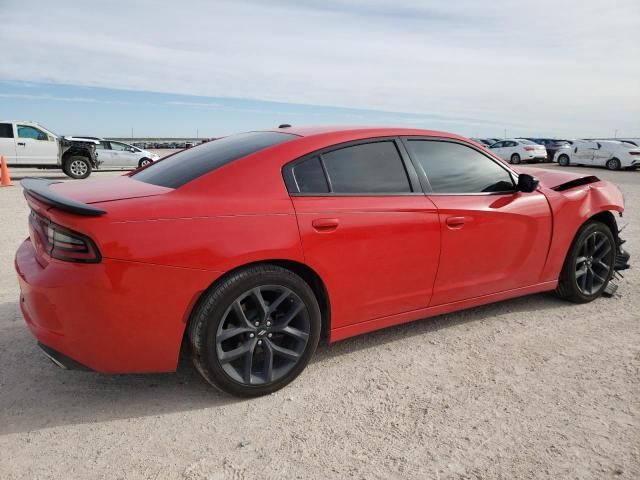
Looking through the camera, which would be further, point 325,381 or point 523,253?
point 523,253

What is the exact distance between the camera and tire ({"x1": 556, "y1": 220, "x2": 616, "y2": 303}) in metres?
4.11

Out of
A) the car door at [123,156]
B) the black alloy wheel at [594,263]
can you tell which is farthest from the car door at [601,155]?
the black alloy wheel at [594,263]

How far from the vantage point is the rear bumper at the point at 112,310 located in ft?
7.66

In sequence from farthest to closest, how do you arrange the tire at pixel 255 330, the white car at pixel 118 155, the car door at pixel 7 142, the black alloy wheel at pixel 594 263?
the white car at pixel 118 155 → the car door at pixel 7 142 → the black alloy wheel at pixel 594 263 → the tire at pixel 255 330

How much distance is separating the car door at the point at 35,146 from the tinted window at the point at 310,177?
1561 centimetres

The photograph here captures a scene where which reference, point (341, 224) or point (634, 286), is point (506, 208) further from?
point (634, 286)

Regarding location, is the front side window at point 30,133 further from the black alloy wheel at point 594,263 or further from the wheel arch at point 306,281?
the black alloy wheel at point 594,263

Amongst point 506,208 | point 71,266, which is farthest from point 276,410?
point 506,208

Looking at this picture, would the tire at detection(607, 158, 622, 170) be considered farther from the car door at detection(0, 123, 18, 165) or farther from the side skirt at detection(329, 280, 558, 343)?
the car door at detection(0, 123, 18, 165)

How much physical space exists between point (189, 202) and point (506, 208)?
224 centimetres

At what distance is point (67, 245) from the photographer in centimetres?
237

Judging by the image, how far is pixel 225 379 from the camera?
2.65m

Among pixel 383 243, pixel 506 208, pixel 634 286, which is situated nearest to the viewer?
pixel 383 243

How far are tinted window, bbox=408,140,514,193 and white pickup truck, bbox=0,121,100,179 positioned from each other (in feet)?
48.3
